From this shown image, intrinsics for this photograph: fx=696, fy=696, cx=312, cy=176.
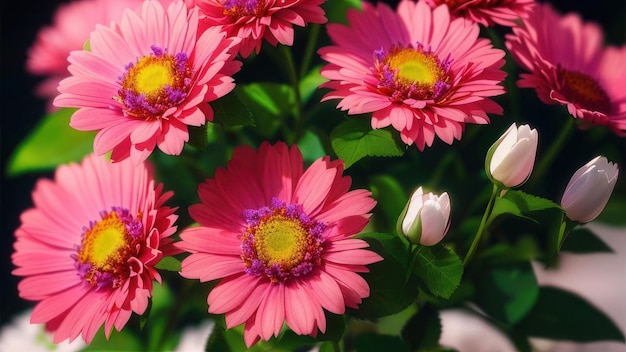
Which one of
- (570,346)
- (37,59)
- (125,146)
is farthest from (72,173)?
(570,346)

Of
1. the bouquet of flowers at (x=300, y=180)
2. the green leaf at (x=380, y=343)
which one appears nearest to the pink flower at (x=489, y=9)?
the bouquet of flowers at (x=300, y=180)

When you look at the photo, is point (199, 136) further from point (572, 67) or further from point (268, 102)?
point (572, 67)

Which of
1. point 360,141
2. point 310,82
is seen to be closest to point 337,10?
point 310,82

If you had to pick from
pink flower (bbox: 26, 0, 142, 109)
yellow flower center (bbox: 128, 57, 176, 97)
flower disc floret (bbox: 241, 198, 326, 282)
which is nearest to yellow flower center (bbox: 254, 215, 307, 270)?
flower disc floret (bbox: 241, 198, 326, 282)

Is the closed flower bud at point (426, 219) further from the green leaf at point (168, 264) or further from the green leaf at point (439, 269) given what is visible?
the green leaf at point (168, 264)

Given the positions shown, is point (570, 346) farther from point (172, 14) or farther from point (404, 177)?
point (172, 14)

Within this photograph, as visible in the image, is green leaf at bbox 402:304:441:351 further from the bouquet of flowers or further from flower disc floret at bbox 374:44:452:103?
flower disc floret at bbox 374:44:452:103
